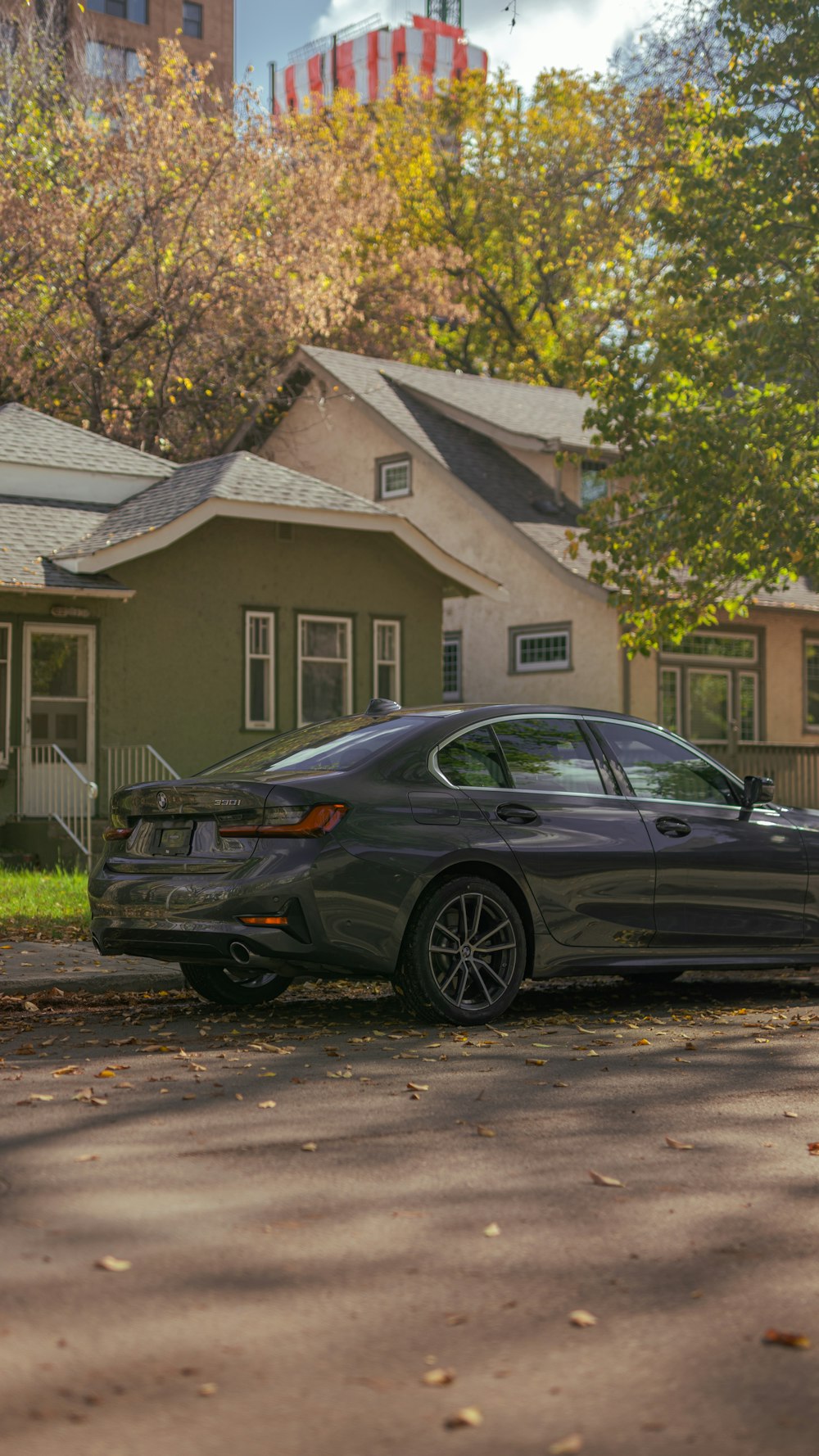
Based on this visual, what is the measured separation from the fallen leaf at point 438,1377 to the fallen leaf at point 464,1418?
16cm

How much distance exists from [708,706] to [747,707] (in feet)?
3.47

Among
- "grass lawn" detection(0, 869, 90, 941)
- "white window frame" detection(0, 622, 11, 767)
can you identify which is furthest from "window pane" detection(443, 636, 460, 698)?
"grass lawn" detection(0, 869, 90, 941)

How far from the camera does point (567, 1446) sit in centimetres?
333

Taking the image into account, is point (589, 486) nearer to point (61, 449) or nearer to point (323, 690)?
point (323, 690)

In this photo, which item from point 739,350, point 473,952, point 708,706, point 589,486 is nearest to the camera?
point 473,952

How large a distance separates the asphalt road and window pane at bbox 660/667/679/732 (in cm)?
2084

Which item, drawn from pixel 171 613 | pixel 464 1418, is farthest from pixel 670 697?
pixel 464 1418

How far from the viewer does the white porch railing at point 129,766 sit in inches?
884

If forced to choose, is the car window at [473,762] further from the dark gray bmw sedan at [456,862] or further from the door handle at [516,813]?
the door handle at [516,813]

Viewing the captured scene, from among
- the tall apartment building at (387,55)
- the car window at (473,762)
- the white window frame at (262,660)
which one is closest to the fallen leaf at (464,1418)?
the car window at (473,762)

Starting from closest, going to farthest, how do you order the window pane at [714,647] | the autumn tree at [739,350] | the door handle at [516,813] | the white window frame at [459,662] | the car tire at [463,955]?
the car tire at [463,955] → the door handle at [516,813] → the autumn tree at [739,350] → the window pane at [714,647] → the white window frame at [459,662]

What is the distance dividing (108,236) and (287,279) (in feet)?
11.8

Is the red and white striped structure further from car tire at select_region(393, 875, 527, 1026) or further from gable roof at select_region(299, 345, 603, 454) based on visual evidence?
car tire at select_region(393, 875, 527, 1026)

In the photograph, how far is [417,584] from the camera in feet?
84.3
